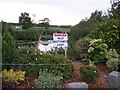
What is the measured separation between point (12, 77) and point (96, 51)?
9.60 feet

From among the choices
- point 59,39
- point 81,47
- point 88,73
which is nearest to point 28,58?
point 59,39

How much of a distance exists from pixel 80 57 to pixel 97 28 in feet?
4.30

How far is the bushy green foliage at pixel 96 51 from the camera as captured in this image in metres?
8.45

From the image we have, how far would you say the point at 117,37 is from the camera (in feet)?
29.9

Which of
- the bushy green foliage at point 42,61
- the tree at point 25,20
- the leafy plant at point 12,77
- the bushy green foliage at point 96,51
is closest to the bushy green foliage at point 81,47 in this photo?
the bushy green foliage at point 96,51

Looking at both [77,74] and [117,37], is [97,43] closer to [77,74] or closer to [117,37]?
[117,37]

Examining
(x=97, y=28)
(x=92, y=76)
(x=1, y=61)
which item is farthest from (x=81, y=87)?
(x=97, y=28)

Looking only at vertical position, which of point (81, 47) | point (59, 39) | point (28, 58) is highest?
point (59, 39)

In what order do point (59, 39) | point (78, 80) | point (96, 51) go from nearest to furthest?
point (78, 80) < point (59, 39) < point (96, 51)

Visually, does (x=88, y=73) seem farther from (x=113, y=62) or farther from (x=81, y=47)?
(x=81, y=47)

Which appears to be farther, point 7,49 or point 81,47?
point 81,47

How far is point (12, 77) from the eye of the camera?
6691 mm

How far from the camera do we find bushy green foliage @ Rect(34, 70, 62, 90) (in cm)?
Result: 655

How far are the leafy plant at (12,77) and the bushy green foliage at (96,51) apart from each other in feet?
7.67
